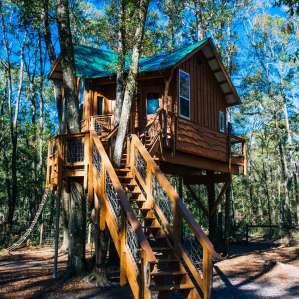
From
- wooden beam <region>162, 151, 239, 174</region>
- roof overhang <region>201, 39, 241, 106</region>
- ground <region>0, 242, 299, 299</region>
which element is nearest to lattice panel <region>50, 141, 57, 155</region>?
wooden beam <region>162, 151, 239, 174</region>

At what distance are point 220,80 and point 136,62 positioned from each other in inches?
334

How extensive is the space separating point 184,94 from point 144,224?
286 inches

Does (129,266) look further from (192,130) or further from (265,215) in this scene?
(265,215)

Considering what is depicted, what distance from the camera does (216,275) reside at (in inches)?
461

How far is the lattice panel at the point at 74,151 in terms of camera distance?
34.2ft

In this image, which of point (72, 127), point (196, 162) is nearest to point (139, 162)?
point (72, 127)

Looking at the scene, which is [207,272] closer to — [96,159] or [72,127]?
[96,159]

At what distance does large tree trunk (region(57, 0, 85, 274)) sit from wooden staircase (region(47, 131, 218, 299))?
68 centimetres

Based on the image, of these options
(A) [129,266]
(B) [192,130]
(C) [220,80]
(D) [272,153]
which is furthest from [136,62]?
(D) [272,153]

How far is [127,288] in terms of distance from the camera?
955cm

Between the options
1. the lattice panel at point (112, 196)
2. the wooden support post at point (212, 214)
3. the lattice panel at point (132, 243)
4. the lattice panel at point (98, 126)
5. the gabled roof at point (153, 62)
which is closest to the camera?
the lattice panel at point (132, 243)

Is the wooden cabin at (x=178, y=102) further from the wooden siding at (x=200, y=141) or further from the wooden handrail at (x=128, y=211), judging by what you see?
the wooden handrail at (x=128, y=211)

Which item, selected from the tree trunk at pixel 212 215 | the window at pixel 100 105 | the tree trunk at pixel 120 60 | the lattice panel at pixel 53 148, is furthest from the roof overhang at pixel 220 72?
the lattice panel at pixel 53 148

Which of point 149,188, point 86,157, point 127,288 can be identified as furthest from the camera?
point 86,157
